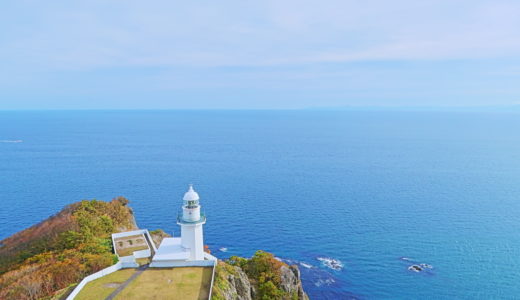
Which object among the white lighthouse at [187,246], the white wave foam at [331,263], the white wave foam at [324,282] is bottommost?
the white wave foam at [324,282]

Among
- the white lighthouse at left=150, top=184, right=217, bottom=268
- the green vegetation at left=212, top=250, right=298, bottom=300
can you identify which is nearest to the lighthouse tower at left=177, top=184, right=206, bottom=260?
the white lighthouse at left=150, top=184, right=217, bottom=268

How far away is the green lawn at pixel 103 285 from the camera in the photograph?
3145 centimetres

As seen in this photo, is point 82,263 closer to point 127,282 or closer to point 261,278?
point 127,282

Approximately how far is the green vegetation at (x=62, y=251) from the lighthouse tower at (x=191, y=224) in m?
8.09

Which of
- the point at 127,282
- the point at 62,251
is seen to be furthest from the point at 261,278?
the point at 62,251

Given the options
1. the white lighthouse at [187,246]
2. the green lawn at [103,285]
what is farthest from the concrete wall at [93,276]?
the white lighthouse at [187,246]

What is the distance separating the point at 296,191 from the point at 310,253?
34.8m

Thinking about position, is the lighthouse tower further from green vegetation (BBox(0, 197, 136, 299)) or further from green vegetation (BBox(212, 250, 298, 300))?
green vegetation (BBox(0, 197, 136, 299))

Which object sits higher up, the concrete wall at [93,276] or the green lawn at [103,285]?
the concrete wall at [93,276]

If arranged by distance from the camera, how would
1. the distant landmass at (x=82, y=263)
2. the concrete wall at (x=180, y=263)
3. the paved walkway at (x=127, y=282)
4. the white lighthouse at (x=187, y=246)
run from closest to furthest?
the paved walkway at (x=127, y=282) < the distant landmass at (x=82, y=263) < the concrete wall at (x=180, y=263) < the white lighthouse at (x=187, y=246)

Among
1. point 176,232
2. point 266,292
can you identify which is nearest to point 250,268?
point 266,292

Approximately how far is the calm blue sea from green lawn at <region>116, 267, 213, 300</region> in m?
22.5

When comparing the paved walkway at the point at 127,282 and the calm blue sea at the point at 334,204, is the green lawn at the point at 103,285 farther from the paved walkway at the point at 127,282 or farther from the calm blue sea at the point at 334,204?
the calm blue sea at the point at 334,204

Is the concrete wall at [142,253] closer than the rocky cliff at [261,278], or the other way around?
the rocky cliff at [261,278]
